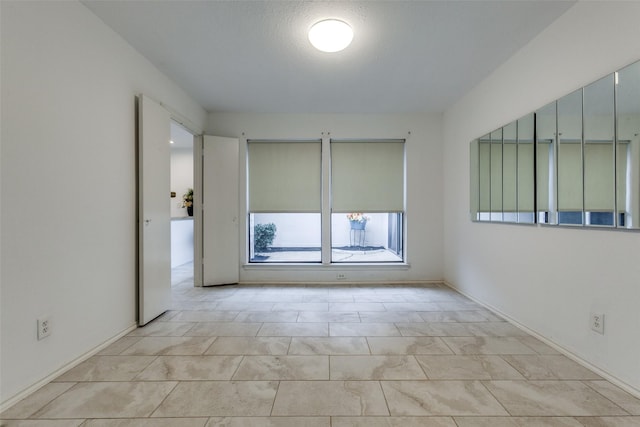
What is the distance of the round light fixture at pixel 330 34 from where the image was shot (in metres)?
2.13

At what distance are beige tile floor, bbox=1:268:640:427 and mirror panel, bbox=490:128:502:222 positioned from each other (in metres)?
1.10

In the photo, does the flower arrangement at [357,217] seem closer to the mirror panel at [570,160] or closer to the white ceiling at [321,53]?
the white ceiling at [321,53]

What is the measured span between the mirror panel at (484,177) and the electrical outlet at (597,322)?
1.32 meters

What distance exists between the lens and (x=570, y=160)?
2041 millimetres

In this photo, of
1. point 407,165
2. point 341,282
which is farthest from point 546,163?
point 341,282

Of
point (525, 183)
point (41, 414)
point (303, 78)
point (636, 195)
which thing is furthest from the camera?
point (303, 78)

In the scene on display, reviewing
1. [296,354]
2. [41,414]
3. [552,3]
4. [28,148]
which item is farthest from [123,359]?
[552,3]

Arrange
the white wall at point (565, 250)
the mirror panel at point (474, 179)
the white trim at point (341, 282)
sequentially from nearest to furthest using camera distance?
the white wall at point (565, 250), the mirror panel at point (474, 179), the white trim at point (341, 282)

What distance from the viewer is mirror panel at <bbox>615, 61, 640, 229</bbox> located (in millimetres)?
1620

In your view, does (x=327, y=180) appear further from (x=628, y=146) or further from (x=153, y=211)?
(x=628, y=146)

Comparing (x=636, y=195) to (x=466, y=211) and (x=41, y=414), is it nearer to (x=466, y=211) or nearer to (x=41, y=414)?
(x=466, y=211)

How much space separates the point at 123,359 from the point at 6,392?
59 cm

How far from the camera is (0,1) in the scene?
59.9 inches

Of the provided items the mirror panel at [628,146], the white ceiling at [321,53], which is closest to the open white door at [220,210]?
the white ceiling at [321,53]
